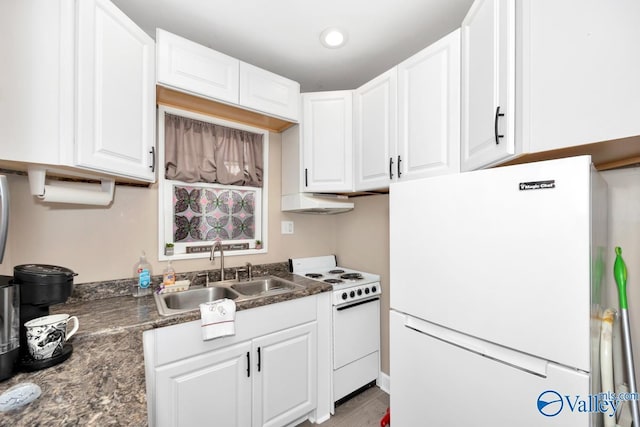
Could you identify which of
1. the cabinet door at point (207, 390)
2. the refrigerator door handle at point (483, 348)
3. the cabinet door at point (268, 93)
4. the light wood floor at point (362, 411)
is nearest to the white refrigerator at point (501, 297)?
the refrigerator door handle at point (483, 348)

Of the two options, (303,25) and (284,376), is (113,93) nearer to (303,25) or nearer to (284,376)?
(303,25)

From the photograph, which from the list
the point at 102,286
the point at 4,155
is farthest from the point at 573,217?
the point at 102,286

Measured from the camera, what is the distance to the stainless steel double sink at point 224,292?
161 centimetres

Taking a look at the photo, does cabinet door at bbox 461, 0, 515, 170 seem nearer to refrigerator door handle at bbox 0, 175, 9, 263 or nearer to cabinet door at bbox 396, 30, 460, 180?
cabinet door at bbox 396, 30, 460, 180

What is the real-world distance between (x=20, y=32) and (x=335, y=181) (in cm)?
172

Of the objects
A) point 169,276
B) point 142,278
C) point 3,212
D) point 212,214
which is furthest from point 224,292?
point 3,212

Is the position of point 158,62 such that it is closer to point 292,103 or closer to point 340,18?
point 292,103

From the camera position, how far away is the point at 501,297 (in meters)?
1.01

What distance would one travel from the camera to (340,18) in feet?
4.96

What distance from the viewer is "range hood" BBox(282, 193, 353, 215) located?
7.14 feet

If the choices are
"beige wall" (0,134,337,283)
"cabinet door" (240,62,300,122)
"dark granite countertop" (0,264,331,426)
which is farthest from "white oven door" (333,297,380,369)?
"cabinet door" (240,62,300,122)

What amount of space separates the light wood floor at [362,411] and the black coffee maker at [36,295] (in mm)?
1604

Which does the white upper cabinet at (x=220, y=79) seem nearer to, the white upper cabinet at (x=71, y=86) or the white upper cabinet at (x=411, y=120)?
the white upper cabinet at (x=71, y=86)

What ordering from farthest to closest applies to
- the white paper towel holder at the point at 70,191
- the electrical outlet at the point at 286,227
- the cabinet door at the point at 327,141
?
the electrical outlet at the point at 286,227
the cabinet door at the point at 327,141
the white paper towel holder at the point at 70,191
